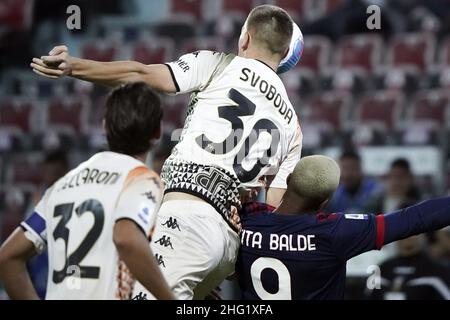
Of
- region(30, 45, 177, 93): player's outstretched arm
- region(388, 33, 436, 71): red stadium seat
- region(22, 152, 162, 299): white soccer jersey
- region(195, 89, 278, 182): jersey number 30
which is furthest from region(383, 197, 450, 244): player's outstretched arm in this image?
region(388, 33, 436, 71): red stadium seat

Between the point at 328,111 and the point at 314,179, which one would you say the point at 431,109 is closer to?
the point at 328,111

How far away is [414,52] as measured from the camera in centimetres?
1442

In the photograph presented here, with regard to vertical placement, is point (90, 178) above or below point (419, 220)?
above

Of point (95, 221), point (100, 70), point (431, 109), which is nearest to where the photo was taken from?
point (95, 221)

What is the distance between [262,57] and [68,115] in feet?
32.0

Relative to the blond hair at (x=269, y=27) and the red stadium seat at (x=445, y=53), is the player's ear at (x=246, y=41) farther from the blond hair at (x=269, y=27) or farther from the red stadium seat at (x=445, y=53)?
the red stadium seat at (x=445, y=53)

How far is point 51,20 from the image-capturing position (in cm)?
1734

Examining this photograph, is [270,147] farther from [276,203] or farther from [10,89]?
[10,89]

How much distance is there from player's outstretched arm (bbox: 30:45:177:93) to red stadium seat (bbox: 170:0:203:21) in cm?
1165

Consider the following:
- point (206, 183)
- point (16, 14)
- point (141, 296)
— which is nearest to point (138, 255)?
point (141, 296)

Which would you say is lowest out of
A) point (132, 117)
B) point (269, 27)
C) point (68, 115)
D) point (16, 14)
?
point (132, 117)

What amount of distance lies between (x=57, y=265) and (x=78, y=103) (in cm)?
1115

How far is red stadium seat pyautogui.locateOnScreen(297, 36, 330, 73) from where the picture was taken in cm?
1505
